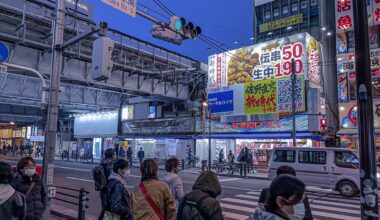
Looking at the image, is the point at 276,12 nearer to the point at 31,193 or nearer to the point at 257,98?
the point at 257,98

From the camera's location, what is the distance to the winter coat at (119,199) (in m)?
4.10

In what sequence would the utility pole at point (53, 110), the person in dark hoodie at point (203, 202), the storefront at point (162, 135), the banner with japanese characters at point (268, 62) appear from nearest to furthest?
the person in dark hoodie at point (203, 202) → the utility pole at point (53, 110) → the banner with japanese characters at point (268, 62) → the storefront at point (162, 135)

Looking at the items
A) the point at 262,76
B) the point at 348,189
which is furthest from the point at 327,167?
the point at 262,76

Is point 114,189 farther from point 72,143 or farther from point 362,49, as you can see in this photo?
point 72,143

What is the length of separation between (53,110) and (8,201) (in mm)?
4054

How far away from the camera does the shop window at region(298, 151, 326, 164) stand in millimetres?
13766

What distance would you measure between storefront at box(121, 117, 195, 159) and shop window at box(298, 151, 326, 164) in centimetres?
1451

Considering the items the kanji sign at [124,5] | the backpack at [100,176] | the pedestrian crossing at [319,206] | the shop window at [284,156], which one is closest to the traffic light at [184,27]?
the kanji sign at [124,5]

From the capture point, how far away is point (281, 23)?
40844mm

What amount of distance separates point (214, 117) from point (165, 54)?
770cm

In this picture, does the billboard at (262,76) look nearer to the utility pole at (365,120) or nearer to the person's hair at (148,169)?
the utility pole at (365,120)

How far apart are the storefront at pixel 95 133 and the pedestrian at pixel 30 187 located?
101 feet

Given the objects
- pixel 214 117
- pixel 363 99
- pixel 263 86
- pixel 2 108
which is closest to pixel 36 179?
pixel 363 99

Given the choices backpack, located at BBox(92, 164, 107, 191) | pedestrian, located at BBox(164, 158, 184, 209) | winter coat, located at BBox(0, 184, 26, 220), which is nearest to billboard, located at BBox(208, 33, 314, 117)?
backpack, located at BBox(92, 164, 107, 191)
